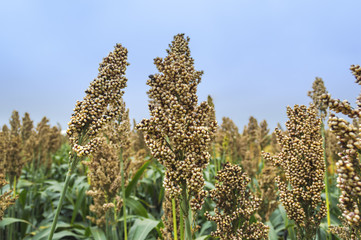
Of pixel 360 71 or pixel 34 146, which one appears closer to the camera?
pixel 360 71

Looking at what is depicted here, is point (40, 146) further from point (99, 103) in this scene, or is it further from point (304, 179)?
point (304, 179)

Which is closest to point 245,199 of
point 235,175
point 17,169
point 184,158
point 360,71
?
point 235,175

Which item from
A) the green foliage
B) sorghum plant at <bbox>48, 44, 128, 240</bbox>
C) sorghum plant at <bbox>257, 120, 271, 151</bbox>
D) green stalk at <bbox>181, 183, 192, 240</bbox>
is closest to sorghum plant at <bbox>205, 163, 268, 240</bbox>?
green stalk at <bbox>181, 183, 192, 240</bbox>

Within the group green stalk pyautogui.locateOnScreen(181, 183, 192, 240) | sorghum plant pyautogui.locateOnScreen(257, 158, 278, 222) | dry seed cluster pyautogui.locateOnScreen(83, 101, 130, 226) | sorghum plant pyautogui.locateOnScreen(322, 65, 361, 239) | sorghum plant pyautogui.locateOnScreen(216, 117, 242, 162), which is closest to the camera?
sorghum plant pyautogui.locateOnScreen(322, 65, 361, 239)

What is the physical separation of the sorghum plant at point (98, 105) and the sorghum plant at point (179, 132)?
60 cm

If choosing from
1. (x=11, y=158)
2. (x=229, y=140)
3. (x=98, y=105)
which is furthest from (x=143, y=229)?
(x=229, y=140)

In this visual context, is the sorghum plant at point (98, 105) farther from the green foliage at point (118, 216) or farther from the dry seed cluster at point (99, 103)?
the green foliage at point (118, 216)

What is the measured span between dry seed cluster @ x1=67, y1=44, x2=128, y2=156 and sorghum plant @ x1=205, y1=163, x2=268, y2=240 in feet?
3.73

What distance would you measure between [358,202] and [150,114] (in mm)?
1391

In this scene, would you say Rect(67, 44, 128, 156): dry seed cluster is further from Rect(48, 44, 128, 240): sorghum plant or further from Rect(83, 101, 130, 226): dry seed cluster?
Rect(83, 101, 130, 226): dry seed cluster

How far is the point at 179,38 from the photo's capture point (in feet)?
8.19

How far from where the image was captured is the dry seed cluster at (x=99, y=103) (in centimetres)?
233

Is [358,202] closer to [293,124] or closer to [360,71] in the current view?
[360,71]

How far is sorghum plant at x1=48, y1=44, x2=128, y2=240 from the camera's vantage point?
7.64 ft
